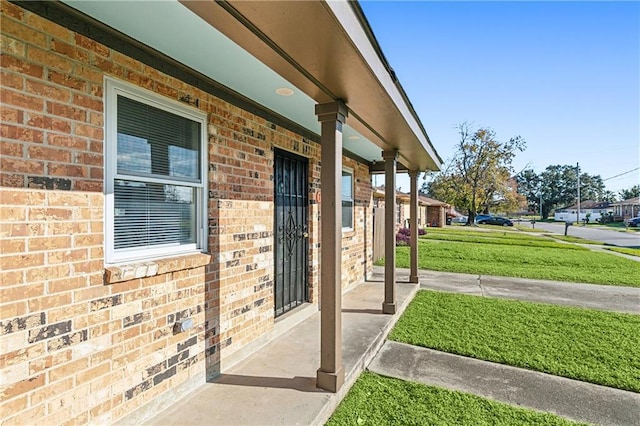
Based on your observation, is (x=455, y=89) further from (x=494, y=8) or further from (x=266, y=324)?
(x=266, y=324)

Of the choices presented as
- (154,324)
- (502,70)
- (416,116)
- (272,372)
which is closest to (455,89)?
(502,70)

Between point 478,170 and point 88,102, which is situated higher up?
point 478,170

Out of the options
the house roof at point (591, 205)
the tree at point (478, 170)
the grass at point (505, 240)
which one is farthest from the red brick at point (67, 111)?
the house roof at point (591, 205)

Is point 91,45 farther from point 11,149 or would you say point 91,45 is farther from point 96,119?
point 11,149

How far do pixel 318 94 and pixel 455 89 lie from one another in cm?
658

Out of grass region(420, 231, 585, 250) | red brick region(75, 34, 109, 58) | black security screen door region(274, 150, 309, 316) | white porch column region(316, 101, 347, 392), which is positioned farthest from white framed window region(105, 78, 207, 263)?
grass region(420, 231, 585, 250)

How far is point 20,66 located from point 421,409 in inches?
154

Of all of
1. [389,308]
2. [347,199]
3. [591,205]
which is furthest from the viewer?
[591,205]

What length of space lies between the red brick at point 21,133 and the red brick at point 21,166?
5.0 inches

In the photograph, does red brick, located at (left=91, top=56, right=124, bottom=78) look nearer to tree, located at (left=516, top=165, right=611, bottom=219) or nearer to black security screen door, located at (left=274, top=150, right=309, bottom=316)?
black security screen door, located at (left=274, top=150, right=309, bottom=316)

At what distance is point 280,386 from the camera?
10.4 ft

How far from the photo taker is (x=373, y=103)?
321 cm

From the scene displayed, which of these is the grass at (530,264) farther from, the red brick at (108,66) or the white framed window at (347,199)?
the red brick at (108,66)

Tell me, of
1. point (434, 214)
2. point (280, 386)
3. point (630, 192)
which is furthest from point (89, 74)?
point (630, 192)
